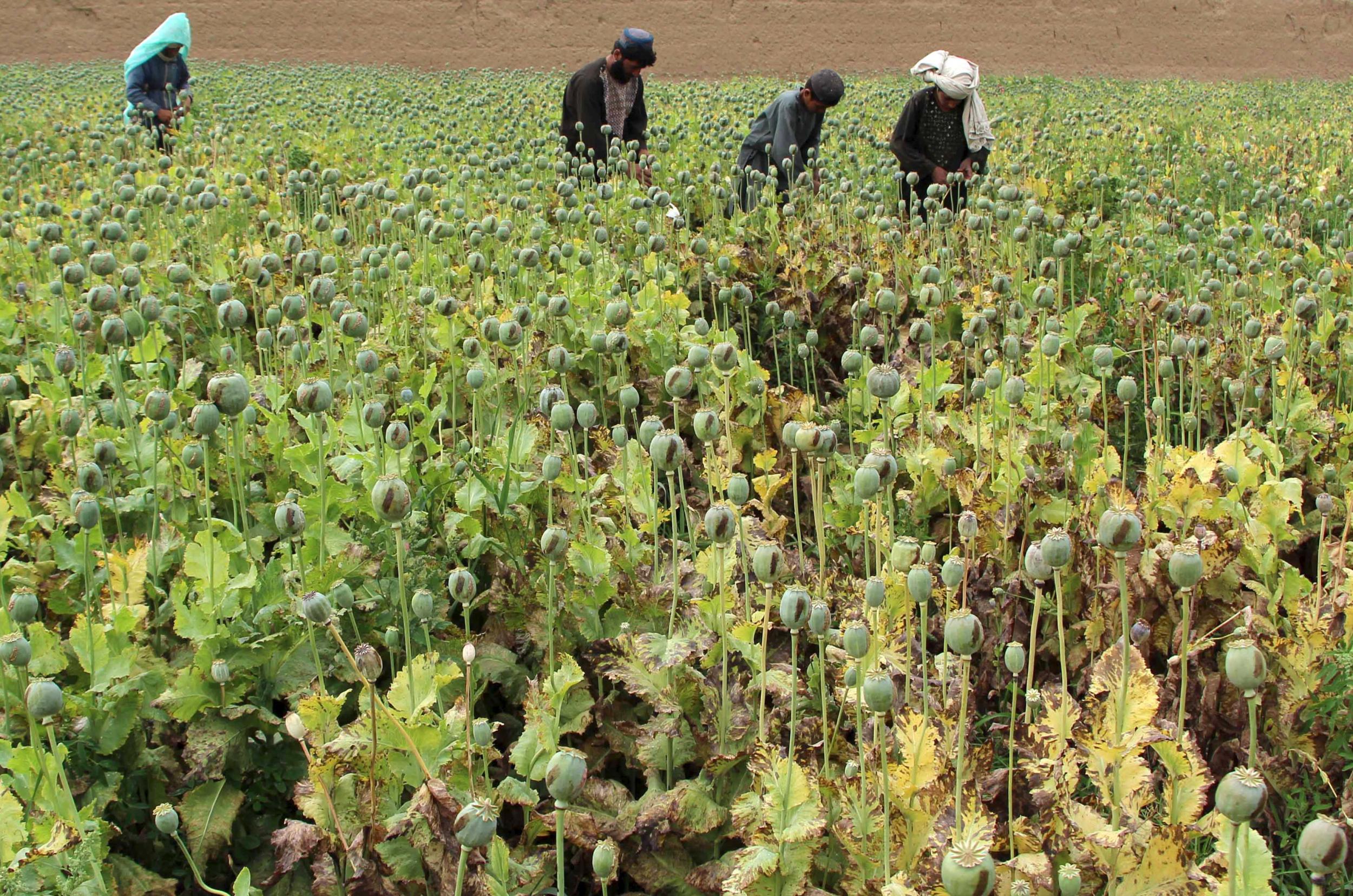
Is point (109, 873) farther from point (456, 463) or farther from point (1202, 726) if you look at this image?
point (1202, 726)

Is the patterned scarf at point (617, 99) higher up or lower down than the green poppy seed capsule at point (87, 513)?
higher up

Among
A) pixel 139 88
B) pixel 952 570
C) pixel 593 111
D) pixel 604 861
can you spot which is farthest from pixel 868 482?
pixel 139 88

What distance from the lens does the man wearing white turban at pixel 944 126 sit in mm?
7332

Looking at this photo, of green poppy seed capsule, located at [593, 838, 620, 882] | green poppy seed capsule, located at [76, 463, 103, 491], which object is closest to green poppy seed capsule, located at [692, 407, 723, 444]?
green poppy seed capsule, located at [593, 838, 620, 882]

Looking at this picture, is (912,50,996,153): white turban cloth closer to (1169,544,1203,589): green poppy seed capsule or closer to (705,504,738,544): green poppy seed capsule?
(705,504,738,544): green poppy seed capsule

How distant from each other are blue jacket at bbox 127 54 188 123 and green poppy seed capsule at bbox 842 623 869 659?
915 centimetres

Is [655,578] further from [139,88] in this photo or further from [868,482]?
[139,88]

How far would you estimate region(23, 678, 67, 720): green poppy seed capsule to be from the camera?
1.56 meters

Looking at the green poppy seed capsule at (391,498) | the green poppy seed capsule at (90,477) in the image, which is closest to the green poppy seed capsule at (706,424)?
the green poppy seed capsule at (391,498)

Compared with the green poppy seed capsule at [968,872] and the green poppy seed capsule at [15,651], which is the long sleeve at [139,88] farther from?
the green poppy seed capsule at [968,872]

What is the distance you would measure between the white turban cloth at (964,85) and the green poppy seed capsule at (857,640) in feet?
20.8

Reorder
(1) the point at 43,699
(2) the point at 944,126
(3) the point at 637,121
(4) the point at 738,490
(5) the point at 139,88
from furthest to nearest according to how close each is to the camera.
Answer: (5) the point at 139,88
(3) the point at 637,121
(2) the point at 944,126
(4) the point at 738,490
(1) the point at 43,699

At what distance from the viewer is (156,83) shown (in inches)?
397

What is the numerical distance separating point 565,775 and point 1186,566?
823mm
